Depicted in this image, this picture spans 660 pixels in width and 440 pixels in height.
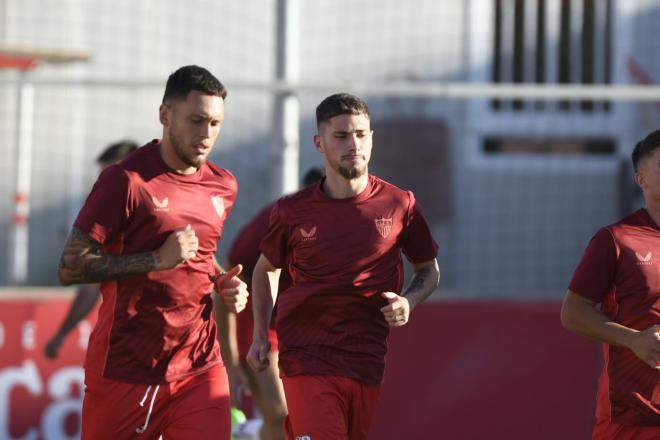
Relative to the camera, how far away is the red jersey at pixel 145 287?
20.4ft

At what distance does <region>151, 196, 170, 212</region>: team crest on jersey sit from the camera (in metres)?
6.27

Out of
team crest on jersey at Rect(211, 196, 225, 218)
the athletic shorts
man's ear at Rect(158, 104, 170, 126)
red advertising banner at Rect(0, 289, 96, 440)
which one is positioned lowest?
red advertising banner at Rect(0, 289, 96, 440)

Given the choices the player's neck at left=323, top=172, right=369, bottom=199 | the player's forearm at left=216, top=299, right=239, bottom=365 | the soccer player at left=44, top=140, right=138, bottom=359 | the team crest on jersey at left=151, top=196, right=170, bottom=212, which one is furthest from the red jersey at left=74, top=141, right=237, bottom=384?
the soccer player at left=44, top=140, right=138, bottom=359

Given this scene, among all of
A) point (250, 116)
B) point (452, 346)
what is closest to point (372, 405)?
point (452, 346)

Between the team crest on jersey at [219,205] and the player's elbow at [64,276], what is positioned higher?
the team crest on jersey at [219,205]

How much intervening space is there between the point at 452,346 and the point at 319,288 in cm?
368

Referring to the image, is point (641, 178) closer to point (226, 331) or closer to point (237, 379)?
point (226, 331)

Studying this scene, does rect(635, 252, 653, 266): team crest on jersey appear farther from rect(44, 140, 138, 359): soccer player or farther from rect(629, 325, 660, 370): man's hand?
rect(44, 140, 138, 359): soccer player

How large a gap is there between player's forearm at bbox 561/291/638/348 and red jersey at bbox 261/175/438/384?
88cm

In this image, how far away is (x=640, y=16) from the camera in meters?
14.6

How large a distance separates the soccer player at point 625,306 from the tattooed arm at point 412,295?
0.74m

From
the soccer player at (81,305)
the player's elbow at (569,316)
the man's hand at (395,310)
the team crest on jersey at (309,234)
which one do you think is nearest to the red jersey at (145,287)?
the team crest on jersey at (309,234)

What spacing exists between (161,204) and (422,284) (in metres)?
1.34

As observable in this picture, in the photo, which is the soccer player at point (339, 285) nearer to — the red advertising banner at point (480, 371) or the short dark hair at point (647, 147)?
A: the short dark hair at point (647, 147)
